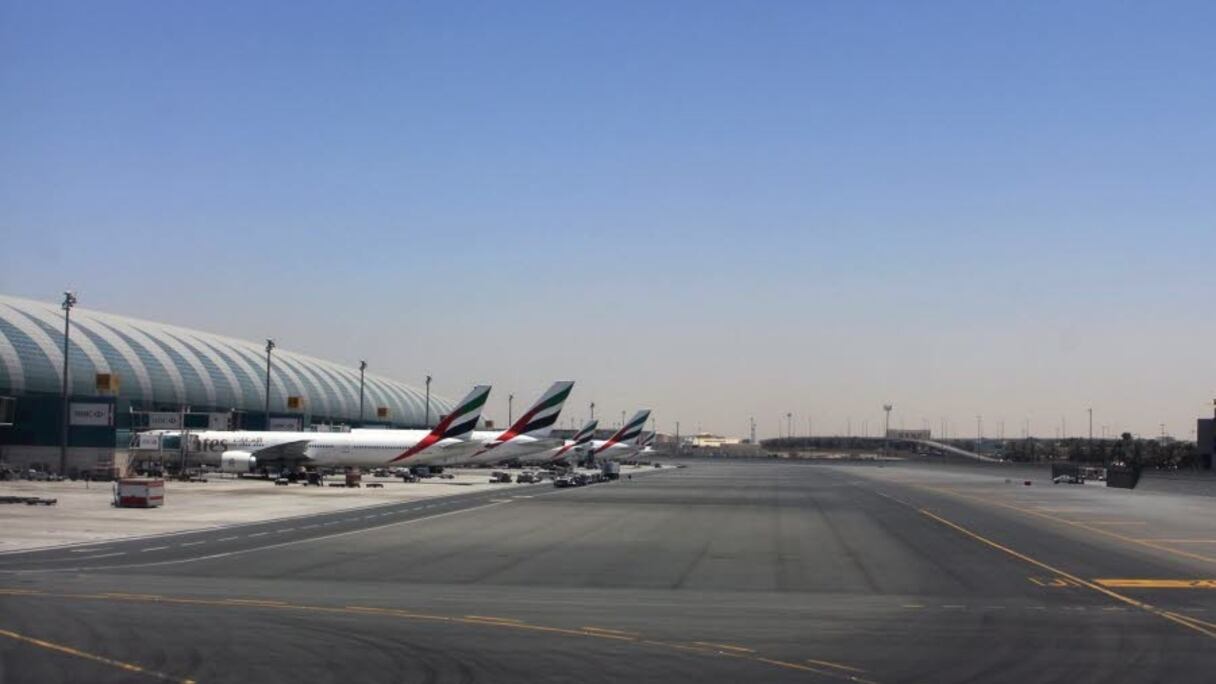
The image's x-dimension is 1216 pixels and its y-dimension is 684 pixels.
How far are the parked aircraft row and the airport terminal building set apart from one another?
361cm

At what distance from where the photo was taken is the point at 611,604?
2639 centimetres

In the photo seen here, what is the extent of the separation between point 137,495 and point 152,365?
77036mm

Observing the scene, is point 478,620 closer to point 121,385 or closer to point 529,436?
point 529,436

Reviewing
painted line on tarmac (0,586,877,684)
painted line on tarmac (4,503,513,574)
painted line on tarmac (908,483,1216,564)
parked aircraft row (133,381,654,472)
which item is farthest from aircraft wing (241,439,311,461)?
painted line on tarmac (0,586,877,684)

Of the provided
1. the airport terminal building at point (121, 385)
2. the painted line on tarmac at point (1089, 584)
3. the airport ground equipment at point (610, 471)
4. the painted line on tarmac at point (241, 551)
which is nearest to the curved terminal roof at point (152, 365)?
the airport terminal building at point (121, 385)

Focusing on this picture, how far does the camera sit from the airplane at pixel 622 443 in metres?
165

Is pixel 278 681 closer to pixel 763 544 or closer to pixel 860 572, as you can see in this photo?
pixel 860 572

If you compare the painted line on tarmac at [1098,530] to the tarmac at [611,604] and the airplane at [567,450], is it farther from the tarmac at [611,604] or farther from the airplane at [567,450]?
the airplane at [567,450]

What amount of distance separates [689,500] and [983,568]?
42.3m

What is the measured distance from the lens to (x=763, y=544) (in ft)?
144

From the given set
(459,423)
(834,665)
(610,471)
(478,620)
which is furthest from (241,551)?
(610,471)

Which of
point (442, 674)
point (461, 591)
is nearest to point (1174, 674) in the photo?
point (442, 674)

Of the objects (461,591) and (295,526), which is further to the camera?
(295,526)

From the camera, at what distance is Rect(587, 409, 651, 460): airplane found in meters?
165
